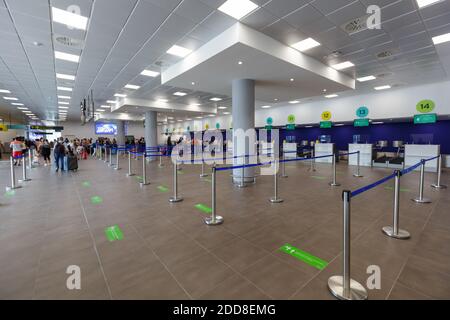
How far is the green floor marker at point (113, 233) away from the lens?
3113mm

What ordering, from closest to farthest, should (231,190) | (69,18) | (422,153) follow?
(69,18) → (231,190) → (422,153)

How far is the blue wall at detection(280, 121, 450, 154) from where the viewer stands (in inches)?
426

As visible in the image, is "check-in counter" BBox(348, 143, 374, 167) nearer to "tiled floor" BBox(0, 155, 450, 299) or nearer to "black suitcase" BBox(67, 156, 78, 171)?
"tiled floor" BBox(0, 155, 450, 299)

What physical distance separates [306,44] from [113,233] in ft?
19.9

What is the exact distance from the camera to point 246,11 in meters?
4.09

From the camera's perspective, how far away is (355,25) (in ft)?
15.2

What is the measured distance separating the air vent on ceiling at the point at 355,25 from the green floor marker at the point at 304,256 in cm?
479

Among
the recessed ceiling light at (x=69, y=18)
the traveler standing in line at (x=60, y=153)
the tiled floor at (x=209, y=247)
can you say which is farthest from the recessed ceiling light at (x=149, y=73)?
the traveler standing in line at (x=60, y=153)

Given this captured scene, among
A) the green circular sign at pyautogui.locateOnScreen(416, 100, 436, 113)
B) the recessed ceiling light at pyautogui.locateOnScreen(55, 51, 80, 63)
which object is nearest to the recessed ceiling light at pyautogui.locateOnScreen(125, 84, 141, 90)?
the recessed ceiling light at pyautogui.locateOnScreen(55, 51, 80, 63)

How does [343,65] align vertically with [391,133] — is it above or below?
above

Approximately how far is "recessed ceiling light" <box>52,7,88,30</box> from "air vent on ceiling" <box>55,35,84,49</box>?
73 cm

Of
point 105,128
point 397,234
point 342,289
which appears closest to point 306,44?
point 397,234

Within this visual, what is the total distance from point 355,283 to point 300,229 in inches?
51.8

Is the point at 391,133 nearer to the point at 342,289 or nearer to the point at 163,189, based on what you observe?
the point at 163,189
